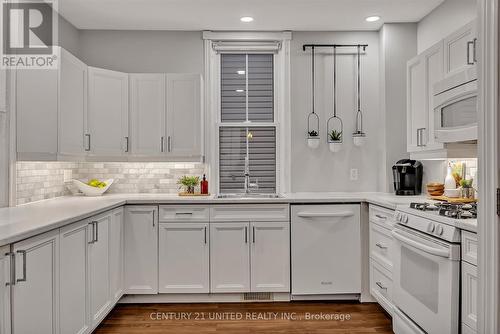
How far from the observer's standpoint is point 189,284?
3.49 metres

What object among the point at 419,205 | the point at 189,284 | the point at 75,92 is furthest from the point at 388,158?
the point at 75,92

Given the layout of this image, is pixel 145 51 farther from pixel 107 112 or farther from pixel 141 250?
pixel 141 250

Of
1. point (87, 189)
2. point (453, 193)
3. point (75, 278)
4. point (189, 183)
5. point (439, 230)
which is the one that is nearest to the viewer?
point (439, 230)

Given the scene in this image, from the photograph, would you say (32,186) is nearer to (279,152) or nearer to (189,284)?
(189,284)

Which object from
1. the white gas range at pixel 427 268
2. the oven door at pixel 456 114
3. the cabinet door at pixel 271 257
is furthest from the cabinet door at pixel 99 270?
the oven door at pixel 456 114

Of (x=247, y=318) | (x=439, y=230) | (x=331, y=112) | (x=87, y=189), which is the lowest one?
(x=247, y=318)

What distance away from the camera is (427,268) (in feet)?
7.51

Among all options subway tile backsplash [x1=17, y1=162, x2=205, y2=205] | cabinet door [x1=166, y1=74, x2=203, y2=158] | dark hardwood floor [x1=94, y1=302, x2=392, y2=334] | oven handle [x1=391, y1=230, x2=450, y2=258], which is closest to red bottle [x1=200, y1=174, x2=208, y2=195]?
subway tile backsplash [x1=17, y1=162, x2=205, y2=205]

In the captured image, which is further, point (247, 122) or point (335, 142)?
point (247, 122)

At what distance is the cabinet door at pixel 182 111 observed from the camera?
379cm

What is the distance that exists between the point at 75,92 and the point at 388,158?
2.95 m

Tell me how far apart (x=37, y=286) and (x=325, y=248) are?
2296mm

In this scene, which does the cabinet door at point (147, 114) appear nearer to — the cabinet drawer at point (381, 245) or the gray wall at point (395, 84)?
the cabinet drawer at point (381, 245)

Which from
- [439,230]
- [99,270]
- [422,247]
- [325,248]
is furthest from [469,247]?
[99,270]
